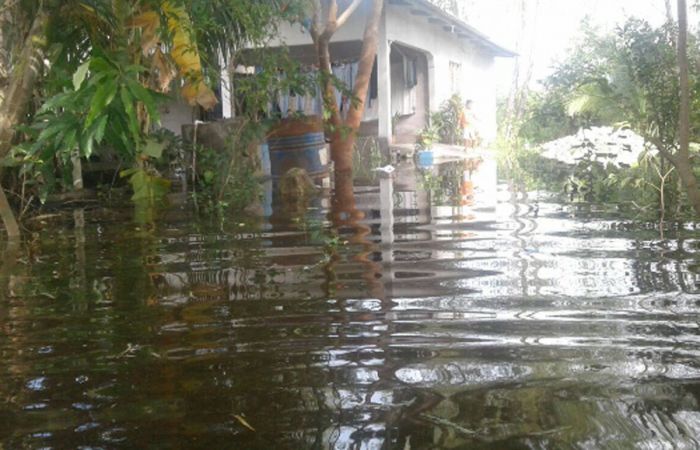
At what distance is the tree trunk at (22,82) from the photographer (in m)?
6.45

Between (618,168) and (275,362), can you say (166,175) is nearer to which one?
(618,168)

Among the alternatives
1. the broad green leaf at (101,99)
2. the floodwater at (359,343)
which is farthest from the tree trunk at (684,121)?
the broad green leaf at (101,99)

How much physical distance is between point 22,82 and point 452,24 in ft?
56.2

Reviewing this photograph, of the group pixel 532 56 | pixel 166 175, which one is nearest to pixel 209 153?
pixel 166 175

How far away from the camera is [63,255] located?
18.7ft

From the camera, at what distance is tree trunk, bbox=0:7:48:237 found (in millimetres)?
6453

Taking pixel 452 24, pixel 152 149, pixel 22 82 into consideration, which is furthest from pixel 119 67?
pixel 452 24

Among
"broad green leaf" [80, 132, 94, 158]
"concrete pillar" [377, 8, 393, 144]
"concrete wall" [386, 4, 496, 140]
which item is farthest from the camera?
"concrete wall" [386, 4, 496, 140]

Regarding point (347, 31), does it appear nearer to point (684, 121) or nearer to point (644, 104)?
point (644, 104)

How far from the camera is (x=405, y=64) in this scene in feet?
76.1

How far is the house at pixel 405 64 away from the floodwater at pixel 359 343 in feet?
34.4

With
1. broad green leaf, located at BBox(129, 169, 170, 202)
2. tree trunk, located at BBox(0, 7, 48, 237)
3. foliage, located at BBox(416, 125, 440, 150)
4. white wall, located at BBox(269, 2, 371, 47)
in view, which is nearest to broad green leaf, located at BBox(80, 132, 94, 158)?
tree trunk, located at BBox(0, 7, 48, 237)

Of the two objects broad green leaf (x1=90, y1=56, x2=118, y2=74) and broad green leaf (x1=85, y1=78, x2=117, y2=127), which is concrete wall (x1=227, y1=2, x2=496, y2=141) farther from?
broad green leaf (x1=85, y1=78, x2=117, y2=127)

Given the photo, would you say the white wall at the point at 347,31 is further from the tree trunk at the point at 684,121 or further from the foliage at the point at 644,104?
the tree trunk at the point at 684,121
